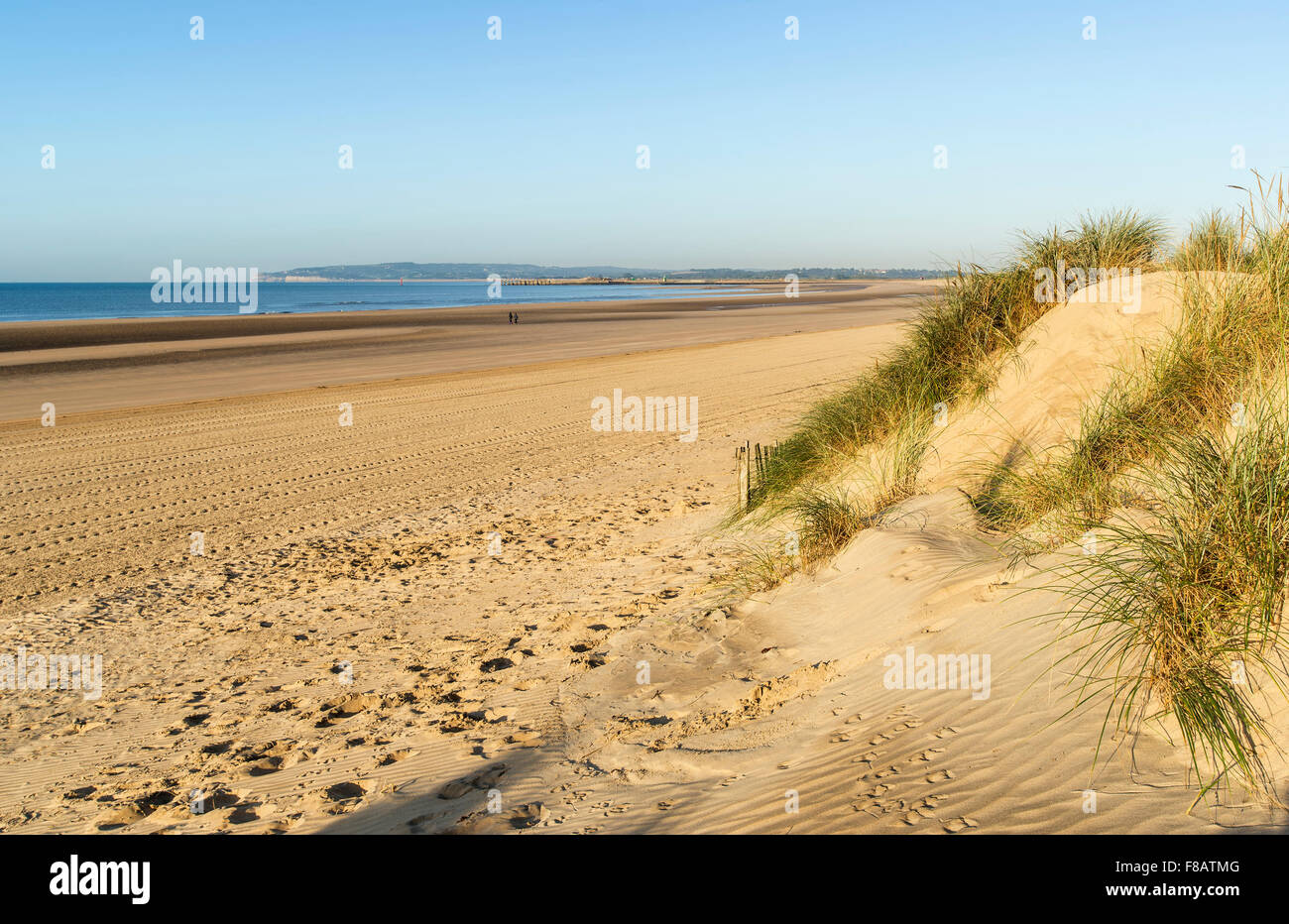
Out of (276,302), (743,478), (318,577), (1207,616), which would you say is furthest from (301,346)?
(276,302)

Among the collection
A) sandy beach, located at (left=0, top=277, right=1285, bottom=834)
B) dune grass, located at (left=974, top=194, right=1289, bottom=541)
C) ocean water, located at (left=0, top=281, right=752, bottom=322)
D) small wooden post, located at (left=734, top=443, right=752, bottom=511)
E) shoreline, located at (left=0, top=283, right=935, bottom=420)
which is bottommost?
sandy beach, located at (left=0, top=277, right=1285, bottom=834)

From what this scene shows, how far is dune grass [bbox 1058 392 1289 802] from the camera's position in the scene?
3.07m

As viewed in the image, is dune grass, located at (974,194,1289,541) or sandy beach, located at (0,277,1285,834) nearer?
sandy beach, located at (0,277,1285,834)

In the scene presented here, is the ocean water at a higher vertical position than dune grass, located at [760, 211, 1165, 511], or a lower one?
higher

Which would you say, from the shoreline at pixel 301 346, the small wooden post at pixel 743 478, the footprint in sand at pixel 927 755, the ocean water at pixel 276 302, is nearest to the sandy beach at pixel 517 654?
the footprint in sand at pixel 927 755

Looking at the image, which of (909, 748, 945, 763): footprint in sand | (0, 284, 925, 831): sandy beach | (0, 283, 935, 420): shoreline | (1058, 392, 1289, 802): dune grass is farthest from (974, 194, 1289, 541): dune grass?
(0, 283, 935, 420): shoreline

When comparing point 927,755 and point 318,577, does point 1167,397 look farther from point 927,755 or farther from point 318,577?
point 318,577

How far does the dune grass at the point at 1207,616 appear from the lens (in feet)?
10.1

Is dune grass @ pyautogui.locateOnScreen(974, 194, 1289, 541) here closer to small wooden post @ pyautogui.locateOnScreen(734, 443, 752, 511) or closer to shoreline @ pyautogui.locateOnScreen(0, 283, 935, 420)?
small wooden post @ pyautogui.locateOnScreen(734, 443, 752, 511)

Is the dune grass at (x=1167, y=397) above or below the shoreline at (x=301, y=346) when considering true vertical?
below

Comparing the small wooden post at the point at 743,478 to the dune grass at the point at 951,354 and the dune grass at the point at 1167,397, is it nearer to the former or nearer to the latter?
the dune grass at the point at 951,354
